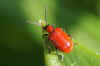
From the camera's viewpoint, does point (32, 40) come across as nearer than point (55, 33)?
Yes

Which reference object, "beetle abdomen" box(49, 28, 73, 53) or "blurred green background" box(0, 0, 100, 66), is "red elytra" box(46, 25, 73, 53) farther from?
"blurred green background" box(0, 0, 100, 66)

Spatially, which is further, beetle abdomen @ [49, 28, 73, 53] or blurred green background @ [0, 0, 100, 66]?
beetle abdomen @ [49, 28, 73, 53]

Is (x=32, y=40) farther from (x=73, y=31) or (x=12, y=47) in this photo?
(x=73, y=31)

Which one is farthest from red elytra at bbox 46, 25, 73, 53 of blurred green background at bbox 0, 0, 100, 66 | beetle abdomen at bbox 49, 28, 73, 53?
blurred green background at bbox 0, 0, 100, 66

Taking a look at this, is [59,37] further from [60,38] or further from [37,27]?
[37,27]

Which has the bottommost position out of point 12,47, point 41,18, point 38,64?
point 38,64

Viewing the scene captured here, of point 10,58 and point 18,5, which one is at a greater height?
point 18,5

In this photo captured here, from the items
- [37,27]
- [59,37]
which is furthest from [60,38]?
[37,27]

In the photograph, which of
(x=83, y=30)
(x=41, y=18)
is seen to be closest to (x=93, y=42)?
(x=83, y=30)
